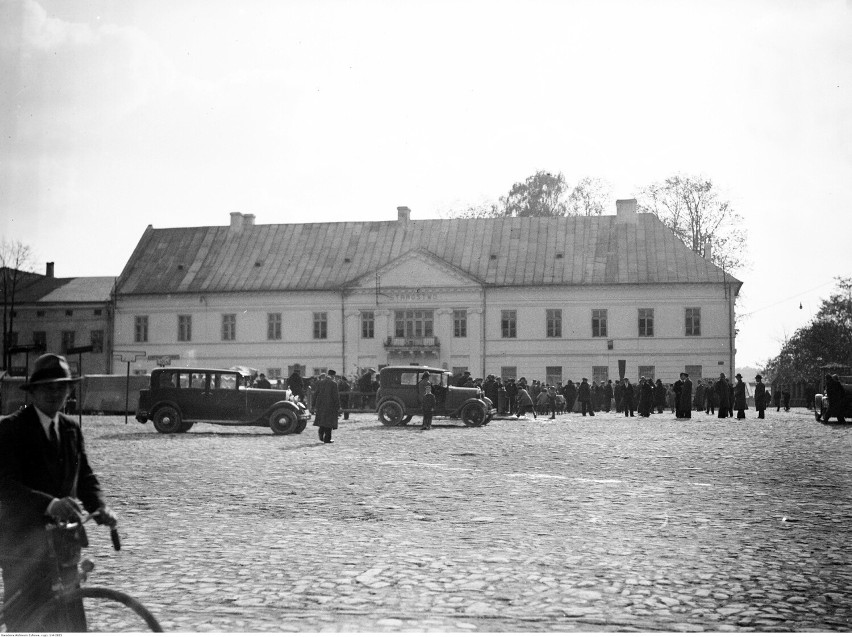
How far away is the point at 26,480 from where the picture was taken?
4688 mm

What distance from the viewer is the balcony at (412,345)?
59.6 m

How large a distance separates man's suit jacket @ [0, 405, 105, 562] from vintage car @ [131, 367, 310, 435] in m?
22.7

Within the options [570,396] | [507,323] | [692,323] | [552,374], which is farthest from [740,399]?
[507,323]

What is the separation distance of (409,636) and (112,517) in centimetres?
166

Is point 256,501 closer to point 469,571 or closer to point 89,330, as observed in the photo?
point 469,571

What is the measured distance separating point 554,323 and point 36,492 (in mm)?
55653

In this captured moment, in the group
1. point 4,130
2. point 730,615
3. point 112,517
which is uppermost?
point 4,130

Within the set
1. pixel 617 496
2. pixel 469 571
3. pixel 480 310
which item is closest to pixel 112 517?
pixel 469 571

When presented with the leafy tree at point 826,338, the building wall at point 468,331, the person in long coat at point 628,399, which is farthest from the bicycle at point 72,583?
the leafy tree at point 826,338

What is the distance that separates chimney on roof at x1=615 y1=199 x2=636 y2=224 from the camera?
60.5 m

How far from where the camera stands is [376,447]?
21.5 meters

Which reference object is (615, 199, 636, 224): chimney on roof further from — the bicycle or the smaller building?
the bicycle

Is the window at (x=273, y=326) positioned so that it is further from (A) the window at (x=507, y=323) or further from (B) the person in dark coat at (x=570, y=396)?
(B) the person in dark coat at (x=570, y=396)

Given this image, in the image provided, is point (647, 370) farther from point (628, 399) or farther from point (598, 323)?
point (628, 399)
